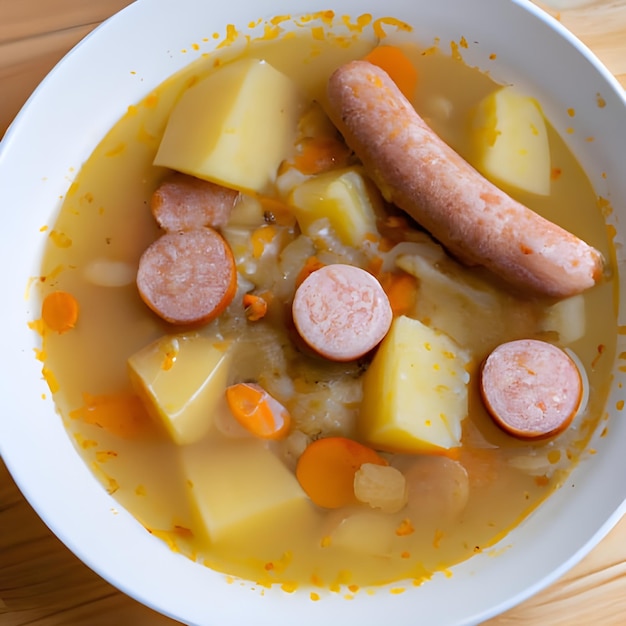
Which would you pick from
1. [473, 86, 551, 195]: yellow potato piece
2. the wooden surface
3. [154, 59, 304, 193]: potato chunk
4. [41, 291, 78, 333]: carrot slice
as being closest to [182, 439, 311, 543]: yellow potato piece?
the wooden surface

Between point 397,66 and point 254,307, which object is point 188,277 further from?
point 397,66

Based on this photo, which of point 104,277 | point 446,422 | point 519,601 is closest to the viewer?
point 519,601

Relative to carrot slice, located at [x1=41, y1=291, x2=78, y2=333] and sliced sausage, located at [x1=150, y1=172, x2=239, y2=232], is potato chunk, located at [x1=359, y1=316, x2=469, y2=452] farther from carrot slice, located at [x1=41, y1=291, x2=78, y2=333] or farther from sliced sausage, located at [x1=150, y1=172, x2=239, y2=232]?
carrot slice, located at [x1=41, y1=291, x2=78, y2=333]

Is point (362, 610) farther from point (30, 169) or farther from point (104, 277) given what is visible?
point (30, 169)

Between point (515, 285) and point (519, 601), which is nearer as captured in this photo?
point (519, 601)

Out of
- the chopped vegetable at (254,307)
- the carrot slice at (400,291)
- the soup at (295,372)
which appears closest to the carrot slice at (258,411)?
the soup at (295,372)

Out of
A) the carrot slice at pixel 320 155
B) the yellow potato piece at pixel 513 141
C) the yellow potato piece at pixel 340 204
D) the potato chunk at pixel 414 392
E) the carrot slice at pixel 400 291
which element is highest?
the yellow potato piece at pixel 513 141

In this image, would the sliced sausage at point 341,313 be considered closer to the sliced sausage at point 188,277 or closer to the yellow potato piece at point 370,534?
the sliced sausage at point 188,277

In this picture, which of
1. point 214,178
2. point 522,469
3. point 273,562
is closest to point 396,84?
point 214,178
